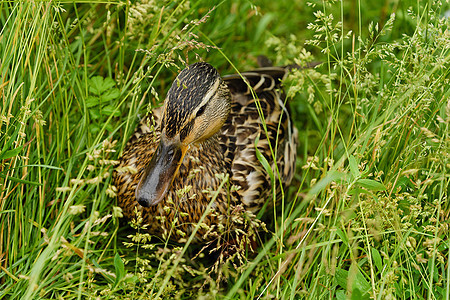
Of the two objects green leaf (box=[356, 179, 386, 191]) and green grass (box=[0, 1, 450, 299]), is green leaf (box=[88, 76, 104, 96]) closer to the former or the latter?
green grass (box=[0, 1, 450, 299])

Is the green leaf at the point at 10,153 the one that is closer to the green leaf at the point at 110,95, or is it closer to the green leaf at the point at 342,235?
the green leaf at the point at 110,95

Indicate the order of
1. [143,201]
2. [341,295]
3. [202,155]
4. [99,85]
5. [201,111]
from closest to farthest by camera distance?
[341,295]
[143,201]
[201,111]
[202,155]
[99,85]

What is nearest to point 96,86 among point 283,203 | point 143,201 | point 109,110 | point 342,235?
point 109,110

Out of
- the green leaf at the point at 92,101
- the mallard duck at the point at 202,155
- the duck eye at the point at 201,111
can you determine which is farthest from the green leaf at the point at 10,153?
the duck eye at the point at 201,111

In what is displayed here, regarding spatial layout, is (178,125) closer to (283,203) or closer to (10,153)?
(283,203)

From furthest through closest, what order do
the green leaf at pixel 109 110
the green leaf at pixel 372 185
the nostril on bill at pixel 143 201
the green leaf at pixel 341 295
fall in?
the green leaf at pixel 109 110 < the nostril on bill at pixel 143 201 < the green leaf at pixel 341 295 < the green leaf at pixel 372 185

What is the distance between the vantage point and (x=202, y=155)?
8.54ft

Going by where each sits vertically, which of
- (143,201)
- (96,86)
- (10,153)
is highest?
(96,86)

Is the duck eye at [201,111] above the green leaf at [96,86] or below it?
above

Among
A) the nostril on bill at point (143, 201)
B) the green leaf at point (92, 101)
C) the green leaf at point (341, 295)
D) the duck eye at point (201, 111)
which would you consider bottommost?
the green leaf at point (341, 295)

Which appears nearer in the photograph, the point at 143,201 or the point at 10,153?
the point at 10,153

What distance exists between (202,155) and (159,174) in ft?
1.22

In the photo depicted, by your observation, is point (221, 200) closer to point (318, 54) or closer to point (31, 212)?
point (31, 212)

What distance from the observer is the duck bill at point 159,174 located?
7.34 feet
